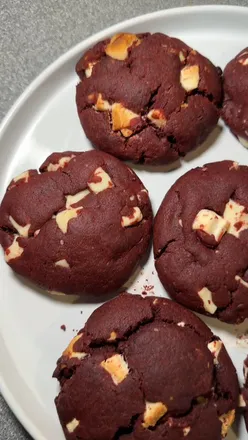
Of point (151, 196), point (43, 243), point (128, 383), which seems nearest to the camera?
point (128, 383)

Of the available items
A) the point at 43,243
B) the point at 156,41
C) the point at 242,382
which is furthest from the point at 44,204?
the point at 242,382

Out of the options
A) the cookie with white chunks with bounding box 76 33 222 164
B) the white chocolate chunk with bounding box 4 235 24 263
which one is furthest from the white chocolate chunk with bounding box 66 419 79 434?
the cookie with white chunks with bounding box 76 33 222 164

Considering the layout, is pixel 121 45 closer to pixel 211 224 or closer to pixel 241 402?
pixel 211 224

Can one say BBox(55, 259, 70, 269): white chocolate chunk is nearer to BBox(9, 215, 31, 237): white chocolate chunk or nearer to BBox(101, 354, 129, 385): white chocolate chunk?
BBox(9, 215, 31, 237): white chocolate chunk

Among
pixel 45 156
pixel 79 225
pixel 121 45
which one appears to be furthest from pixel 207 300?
pixel 121 45

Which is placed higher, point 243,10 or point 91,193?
point 243,10

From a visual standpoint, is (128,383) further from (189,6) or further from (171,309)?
(189,6)

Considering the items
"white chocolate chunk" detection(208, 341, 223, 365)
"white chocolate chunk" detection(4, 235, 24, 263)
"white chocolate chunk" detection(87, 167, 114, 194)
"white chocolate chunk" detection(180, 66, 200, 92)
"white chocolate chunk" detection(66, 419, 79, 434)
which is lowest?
"white chocolate chunk" detection(66, 419, 79, 434)
